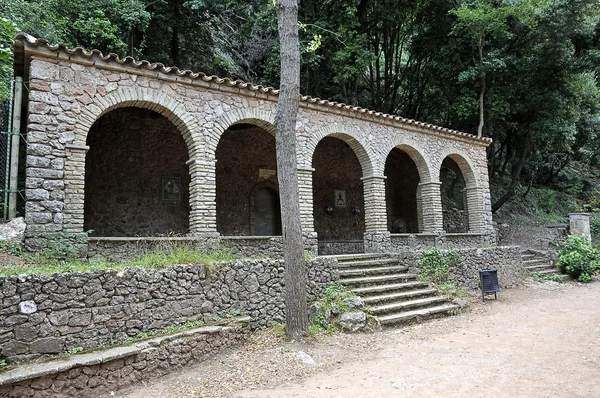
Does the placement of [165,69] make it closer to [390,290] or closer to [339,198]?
[390,290]

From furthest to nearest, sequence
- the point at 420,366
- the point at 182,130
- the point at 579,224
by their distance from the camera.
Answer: the point at 579,224, the point at 182,130, the point at 420,366

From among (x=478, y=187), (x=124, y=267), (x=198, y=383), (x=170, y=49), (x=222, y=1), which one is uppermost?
(x=222, y=1)

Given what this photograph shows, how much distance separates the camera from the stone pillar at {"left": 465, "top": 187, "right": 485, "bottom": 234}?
12555mm

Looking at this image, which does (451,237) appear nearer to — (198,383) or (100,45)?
(198,383)

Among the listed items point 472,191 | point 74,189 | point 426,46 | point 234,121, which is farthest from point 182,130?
point 426,46

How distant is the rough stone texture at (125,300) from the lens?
4.32 m

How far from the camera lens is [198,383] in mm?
4605

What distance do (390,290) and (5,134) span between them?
7.51m

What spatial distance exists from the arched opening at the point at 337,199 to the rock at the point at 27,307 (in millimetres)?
9075

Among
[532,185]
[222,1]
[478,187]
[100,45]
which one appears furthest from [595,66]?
[100,45]

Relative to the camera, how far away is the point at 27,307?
14.3ft

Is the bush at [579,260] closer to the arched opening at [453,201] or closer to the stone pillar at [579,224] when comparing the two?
the arched opening at [453,201]

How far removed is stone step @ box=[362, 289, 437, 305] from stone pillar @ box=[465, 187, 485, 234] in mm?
5319

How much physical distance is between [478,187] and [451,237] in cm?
220
